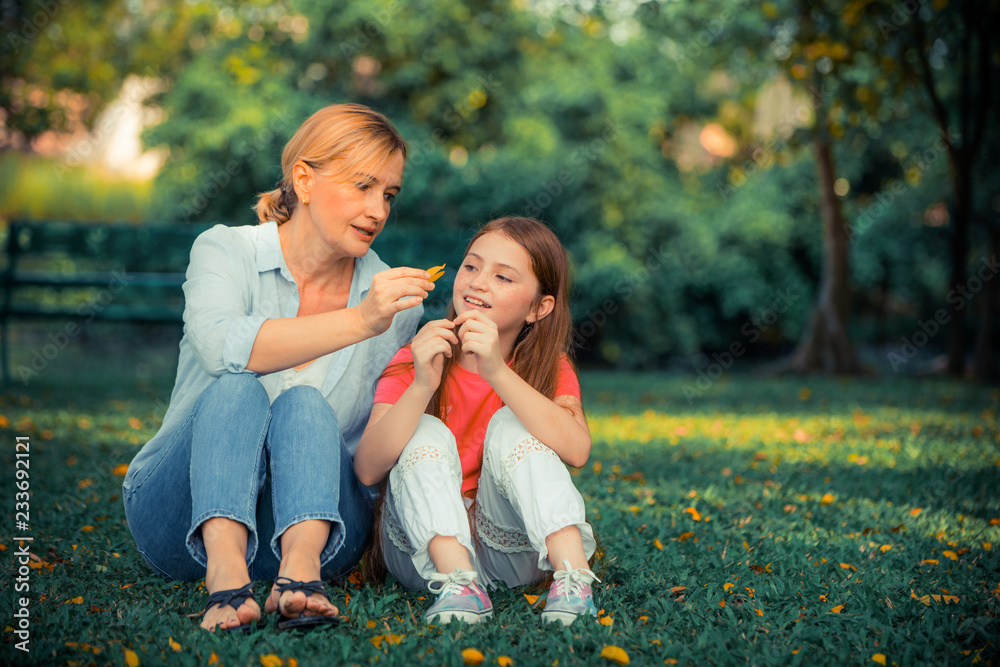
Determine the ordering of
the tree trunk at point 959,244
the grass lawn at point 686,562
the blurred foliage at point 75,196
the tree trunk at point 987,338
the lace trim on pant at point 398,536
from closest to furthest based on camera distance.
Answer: the grass lawn at point 686,562
the lace trim on pant at point 398,536
the tree trunk at point 959,244
the tree trunk at point 987,338
the blurred foliage at point 75,196

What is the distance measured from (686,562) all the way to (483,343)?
3.83 feet

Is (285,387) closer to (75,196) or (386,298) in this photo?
(386,298)

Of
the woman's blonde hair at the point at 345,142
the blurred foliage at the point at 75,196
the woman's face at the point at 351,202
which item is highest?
the blurred foliage at the point at 75,196

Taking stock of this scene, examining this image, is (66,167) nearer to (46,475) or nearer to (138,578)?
(46,475)

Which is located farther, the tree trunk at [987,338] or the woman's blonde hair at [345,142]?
the tree trunk at [987,338]

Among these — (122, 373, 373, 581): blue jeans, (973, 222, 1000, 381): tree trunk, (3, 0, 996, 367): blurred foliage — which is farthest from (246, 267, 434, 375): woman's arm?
(973, 222, 1000, 381): tree trunk

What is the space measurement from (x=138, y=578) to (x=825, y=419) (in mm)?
4932

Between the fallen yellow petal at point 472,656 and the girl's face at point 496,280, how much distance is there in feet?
2.98

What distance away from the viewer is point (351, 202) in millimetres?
2260

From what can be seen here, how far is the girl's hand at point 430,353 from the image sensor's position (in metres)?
2.06

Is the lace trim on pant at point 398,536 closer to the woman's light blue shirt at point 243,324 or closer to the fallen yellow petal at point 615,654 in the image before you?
the woman's light blue shirt at point 243,324

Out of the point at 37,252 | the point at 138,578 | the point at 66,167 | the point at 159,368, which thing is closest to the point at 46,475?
the point at 138,578

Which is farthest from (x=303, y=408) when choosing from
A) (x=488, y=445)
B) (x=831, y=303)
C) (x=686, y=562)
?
(x=831, y=303)

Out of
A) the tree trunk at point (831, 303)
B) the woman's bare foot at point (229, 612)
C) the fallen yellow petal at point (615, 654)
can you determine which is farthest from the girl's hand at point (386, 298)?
the tree trunk at point (831, 303)
